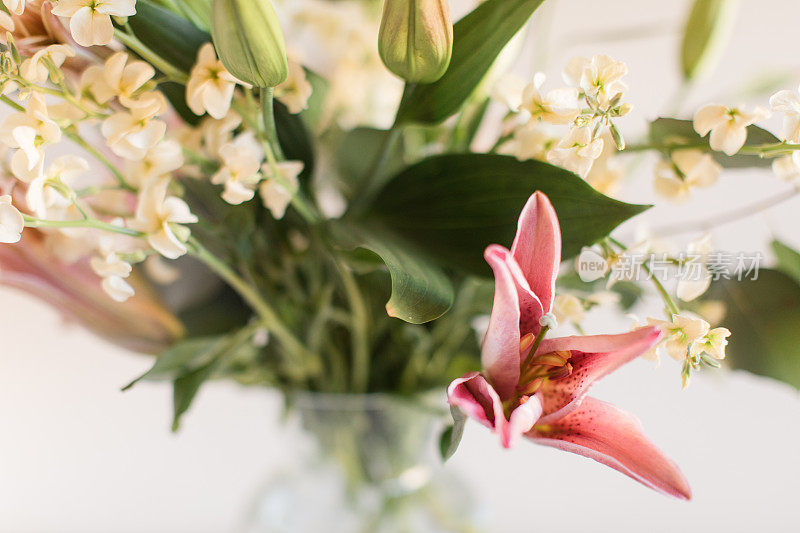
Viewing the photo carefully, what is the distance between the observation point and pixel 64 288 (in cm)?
38

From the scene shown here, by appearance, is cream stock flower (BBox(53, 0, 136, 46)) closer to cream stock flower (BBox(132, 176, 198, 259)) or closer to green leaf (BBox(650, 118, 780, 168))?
cream stock flower (BBox(132, 176, 198, 259))

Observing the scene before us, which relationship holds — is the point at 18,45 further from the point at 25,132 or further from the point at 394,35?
the point at 394,35

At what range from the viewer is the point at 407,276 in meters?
0.27

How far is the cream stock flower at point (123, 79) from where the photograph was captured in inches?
10.7

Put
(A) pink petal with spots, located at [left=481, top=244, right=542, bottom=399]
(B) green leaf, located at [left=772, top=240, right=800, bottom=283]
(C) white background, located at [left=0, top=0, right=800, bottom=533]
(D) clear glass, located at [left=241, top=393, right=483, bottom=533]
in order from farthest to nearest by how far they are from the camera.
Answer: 1. (C) white background, located at [left=0, top=0, right=800, bottom=533]
2. (D) clear glass, located at [left=241, top=393, right=483, bottom=533]
3. (B) green leaf, located at [left=772, top=240, right=800, bottom=283]
4. (A) pink petal with spots, located at [left=481, top=244, right=542, bottom=399]

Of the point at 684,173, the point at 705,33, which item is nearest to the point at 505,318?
the point at 684,173

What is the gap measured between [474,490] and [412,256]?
0.32 m

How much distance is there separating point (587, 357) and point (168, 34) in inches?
8.4

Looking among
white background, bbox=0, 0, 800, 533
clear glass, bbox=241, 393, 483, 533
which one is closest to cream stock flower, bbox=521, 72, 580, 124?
clear glass, bbox=241, 393, 483, 533

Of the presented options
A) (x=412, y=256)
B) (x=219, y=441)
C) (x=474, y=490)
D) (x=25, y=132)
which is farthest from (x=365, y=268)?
(x=219, y=441)

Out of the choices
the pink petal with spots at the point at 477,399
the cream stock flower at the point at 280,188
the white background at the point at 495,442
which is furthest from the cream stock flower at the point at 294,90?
the white background at the point at 495,442

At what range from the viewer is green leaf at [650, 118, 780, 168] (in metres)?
0.29

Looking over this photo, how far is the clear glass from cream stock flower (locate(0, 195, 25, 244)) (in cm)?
23

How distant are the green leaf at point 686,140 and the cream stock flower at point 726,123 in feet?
0.07
